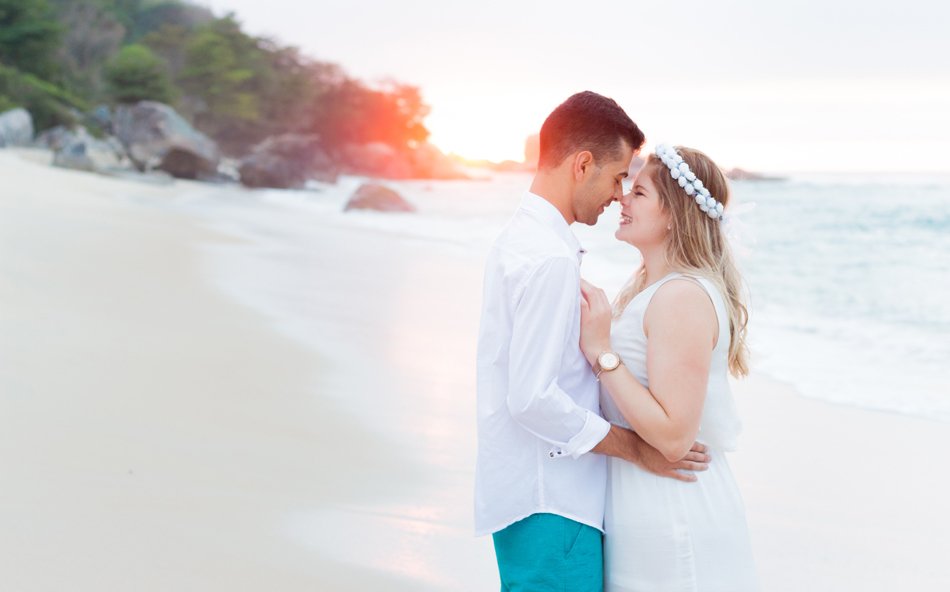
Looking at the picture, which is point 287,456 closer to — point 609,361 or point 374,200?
point 609,361

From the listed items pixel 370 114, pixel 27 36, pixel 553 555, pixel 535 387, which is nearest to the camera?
A: pixel 535 387

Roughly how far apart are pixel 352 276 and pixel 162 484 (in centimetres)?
714

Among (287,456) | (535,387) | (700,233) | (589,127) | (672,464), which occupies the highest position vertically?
(589,127)

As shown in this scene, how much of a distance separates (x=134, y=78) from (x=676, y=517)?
139 feet

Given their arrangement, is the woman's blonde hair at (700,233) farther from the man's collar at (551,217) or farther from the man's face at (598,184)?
the man's collar at (551,217)

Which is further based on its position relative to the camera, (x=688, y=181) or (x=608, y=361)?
(x=688, y=181)

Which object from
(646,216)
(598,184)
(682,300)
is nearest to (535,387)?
(682,300)

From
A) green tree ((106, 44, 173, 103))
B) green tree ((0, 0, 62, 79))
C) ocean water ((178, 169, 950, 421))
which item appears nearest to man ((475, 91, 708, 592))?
ocean water ((178, 169, 950, 421))

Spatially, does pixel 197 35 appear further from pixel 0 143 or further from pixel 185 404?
pixel 185 404

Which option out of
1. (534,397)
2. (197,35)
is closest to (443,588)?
(534,397)

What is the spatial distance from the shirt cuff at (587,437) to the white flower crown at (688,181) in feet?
2.21

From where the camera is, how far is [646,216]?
→ 104 inches

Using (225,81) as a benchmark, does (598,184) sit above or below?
below

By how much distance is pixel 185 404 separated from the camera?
5.35m
